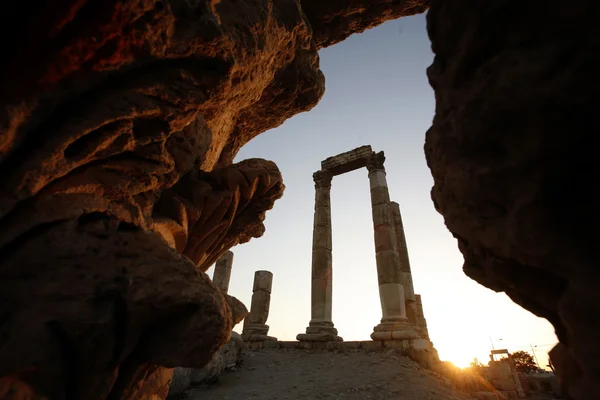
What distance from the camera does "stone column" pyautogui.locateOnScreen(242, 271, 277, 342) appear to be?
11555 mm

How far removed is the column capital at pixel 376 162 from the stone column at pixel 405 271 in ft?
9.98

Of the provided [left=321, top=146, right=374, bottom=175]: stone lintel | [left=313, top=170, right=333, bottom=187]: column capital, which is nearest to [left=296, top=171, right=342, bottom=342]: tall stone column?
[left=313, top=170, right=333, bottom=187]: column capital

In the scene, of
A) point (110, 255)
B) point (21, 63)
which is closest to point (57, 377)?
point (110, 255)

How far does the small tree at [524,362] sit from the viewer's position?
66.2 ft

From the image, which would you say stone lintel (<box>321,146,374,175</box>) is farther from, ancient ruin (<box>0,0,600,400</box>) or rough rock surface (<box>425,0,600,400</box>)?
rough rock surface (<box>425,0,600,400</box>)

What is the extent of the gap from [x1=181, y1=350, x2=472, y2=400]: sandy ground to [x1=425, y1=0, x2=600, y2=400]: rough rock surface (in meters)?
5.70

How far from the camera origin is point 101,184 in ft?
5.28

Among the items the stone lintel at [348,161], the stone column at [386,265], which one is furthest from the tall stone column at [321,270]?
the stone column at [386,265]

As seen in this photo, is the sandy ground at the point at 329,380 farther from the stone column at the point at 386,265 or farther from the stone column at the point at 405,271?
the stone column at the point at 405,271

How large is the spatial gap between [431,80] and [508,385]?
12.5 meters

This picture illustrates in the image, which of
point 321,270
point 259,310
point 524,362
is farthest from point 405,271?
point 524,362

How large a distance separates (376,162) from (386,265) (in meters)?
5.24

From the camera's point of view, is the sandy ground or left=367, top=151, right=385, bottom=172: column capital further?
left=367, top=151, right=385, bottom=172: column capital

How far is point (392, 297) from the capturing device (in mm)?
10352
